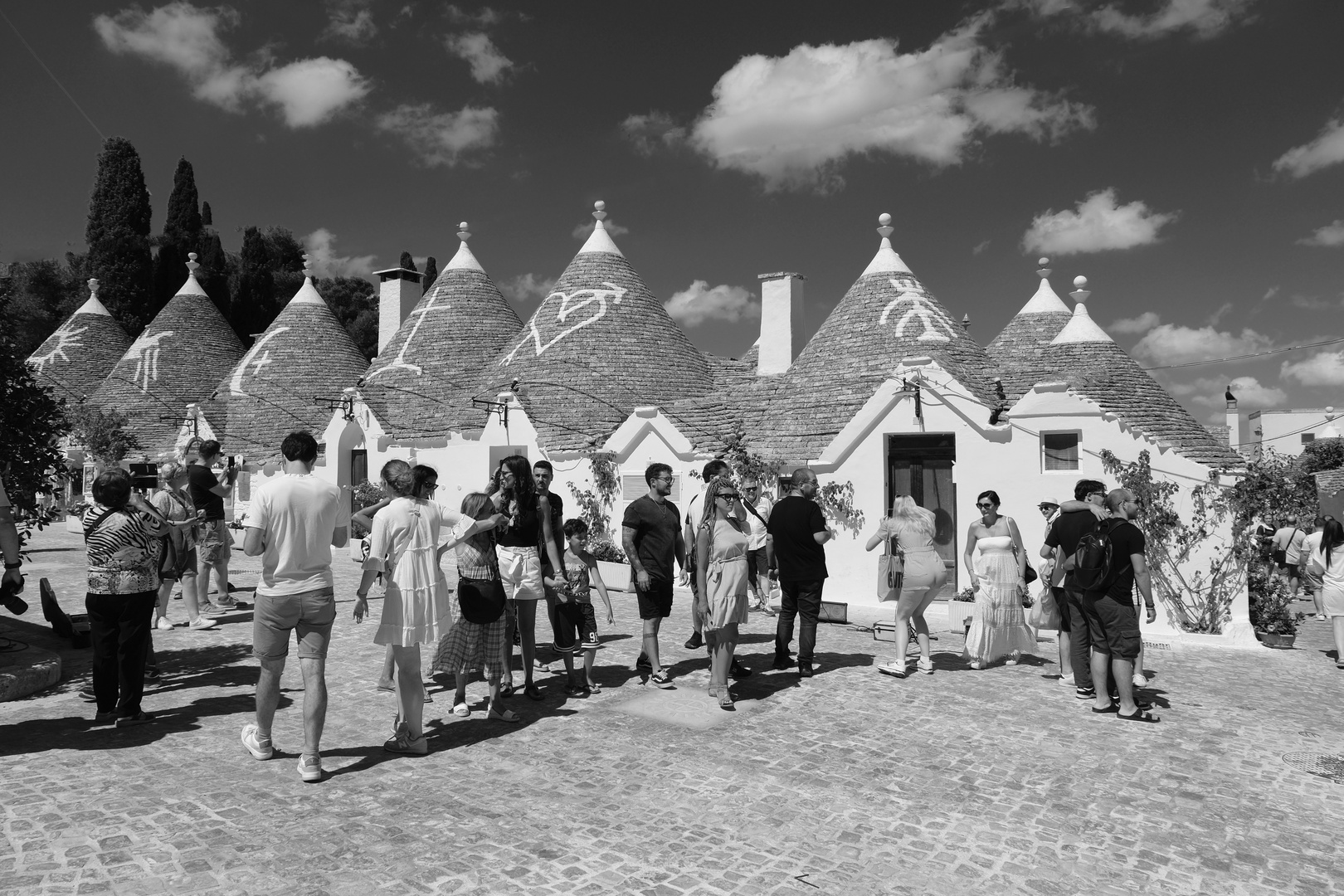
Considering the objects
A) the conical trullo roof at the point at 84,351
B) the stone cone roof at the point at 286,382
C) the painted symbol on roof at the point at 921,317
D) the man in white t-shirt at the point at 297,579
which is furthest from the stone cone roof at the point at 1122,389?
the conical trullo roof at the point at 84,351

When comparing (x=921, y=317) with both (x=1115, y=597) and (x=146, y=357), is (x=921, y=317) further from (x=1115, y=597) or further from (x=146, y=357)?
(x=146, y=357)

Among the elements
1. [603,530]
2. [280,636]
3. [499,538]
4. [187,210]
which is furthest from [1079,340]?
[187,210]

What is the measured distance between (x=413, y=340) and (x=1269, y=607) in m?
17.4

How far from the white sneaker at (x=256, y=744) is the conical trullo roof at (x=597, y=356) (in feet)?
34.9

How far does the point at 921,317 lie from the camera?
13438 mm

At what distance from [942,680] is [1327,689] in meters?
3.17

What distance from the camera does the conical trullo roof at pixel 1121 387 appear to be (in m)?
10.2

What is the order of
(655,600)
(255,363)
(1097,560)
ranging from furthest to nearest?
(255,363) < (655,600) < (1097,560)

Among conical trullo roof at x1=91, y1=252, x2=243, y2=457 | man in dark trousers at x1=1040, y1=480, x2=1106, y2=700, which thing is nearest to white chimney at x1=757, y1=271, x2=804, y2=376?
man in dark trousers at x1=1040, y1=480, x2=1106, y2=700

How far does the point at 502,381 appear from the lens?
17453mm

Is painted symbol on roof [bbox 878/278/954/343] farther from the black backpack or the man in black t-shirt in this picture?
the man in black t-shirt

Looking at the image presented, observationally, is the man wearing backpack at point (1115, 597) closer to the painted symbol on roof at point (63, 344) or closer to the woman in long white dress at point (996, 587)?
the woman in long white dress at point (996, 587)

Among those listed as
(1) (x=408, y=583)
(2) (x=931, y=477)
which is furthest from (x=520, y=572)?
(2) (x=931, y=477)

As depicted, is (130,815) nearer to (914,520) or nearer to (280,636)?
(280,636)
